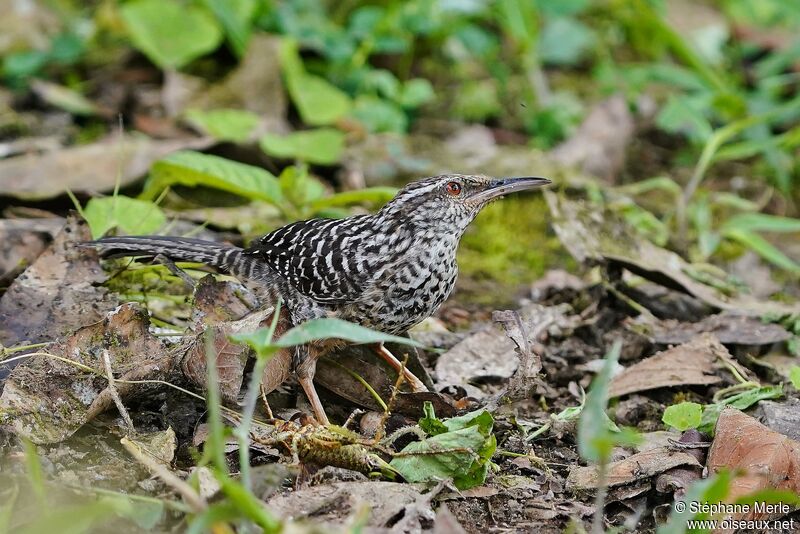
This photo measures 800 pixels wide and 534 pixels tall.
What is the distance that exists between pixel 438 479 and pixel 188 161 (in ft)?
8.21

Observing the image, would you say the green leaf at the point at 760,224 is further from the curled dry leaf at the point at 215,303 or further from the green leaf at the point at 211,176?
the curled dry leaf at the point at 215,303

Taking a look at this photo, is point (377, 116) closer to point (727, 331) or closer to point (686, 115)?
point (686, 115)

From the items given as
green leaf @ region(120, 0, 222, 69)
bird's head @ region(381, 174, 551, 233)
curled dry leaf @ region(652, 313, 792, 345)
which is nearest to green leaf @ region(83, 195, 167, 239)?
bird's head @ region(381, 174, 551, 233)

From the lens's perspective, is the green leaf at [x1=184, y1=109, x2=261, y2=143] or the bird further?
the green leaf at [x1=184, y1=109, x2=261, y2=143]

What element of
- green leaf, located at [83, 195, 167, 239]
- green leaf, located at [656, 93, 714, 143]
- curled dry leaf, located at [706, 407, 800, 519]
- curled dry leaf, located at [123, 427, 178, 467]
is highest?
green leaf, located at [656, 93, 714, 143]

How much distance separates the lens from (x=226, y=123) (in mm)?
7059

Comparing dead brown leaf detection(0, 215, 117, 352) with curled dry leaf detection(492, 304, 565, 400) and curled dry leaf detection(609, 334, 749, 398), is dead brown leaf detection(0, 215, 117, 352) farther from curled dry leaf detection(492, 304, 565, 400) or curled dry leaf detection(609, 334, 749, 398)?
curled dry leaf detection(609, 334, 749, 398)

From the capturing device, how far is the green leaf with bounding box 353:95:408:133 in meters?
7.71

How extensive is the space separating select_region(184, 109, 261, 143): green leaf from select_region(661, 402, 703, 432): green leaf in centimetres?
359

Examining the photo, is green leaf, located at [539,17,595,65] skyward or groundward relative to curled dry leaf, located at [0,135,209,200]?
skyward

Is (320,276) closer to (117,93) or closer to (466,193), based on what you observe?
(466,193)

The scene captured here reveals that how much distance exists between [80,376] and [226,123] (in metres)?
3.31

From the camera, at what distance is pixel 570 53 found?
8.55 meters

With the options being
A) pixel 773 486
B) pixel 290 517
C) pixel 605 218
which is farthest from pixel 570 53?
pixel 290 517
